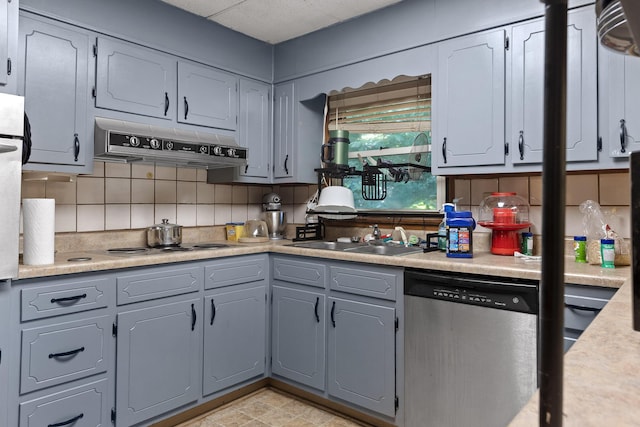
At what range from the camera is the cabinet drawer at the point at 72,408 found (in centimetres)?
191

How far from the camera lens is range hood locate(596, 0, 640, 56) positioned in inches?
16.5

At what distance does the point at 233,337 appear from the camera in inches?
107

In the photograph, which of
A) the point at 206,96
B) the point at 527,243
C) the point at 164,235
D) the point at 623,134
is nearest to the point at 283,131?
the point at 206,96

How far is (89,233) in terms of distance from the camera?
268cm

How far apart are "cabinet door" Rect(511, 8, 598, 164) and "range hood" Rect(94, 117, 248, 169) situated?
1745mm

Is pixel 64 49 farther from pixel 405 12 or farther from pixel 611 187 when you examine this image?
pixel 611 187

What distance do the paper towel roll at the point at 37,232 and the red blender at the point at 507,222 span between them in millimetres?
2215

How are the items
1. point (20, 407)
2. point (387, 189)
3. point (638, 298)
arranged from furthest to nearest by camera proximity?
1. point (387, 189)
2. point (20, 407)
3. point (638, 298)

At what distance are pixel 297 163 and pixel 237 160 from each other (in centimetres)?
50

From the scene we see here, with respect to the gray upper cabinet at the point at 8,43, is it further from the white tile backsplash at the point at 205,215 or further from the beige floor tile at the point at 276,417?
the beige floor tile at the point at 276,417

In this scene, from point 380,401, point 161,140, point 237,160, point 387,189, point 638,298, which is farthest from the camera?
point 387,189

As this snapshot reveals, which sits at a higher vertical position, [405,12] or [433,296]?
[405,12]

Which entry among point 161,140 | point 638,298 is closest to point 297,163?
point 161,140

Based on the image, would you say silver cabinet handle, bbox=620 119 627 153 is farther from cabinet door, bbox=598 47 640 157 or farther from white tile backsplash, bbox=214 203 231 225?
white tile backsplash, bbox=214 203 231 225
